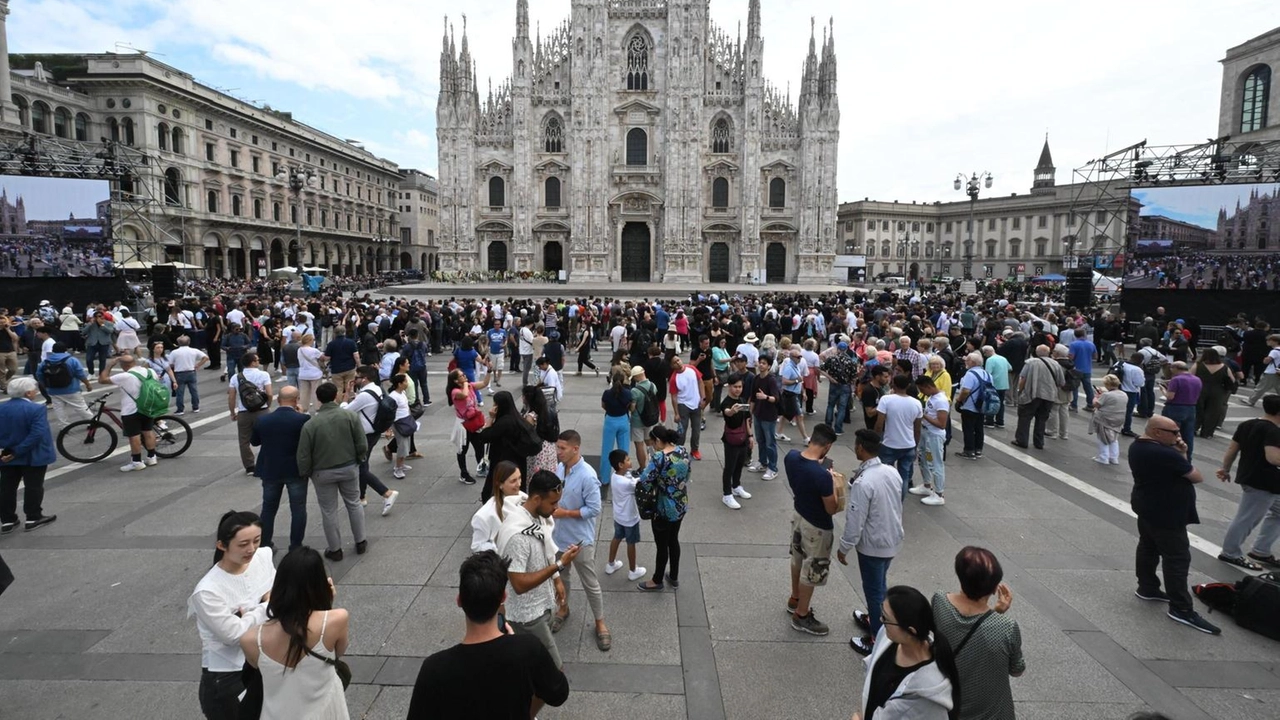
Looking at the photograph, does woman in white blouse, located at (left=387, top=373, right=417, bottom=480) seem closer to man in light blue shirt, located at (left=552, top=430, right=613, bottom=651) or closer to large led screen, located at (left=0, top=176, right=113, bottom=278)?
man in light blue shirt, located at (left=552, top=430, right=613, bottom=651)

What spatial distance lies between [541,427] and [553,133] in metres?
40.5

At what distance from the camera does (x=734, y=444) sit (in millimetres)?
7266

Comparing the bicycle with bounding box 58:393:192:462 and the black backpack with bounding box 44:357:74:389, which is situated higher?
the black backpack with bounding box 44:357:74:389

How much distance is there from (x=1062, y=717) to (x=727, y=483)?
395 cm

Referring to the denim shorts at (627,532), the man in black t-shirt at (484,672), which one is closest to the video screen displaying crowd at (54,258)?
the denim shorts at (627,532)

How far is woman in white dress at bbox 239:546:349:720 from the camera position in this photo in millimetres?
2553

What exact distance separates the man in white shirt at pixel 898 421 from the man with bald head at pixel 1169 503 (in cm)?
196

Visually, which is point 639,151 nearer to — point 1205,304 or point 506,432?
point 1205,304

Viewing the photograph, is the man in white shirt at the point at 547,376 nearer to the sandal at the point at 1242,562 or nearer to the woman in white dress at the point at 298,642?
the woman in white dress at the point at 298,642

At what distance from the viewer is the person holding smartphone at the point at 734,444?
23.5 ft

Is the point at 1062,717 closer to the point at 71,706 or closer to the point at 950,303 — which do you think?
the point at 71,706

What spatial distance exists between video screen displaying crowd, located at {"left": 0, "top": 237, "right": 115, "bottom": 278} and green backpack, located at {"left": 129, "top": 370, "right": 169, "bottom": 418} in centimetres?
2120

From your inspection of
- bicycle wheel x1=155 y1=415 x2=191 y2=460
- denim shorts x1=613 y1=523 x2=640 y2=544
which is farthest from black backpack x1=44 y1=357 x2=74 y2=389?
denim shorts x1=613 y1=523 x2=640 y2=544

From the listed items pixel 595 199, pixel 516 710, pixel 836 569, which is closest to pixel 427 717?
pixel 516 710
